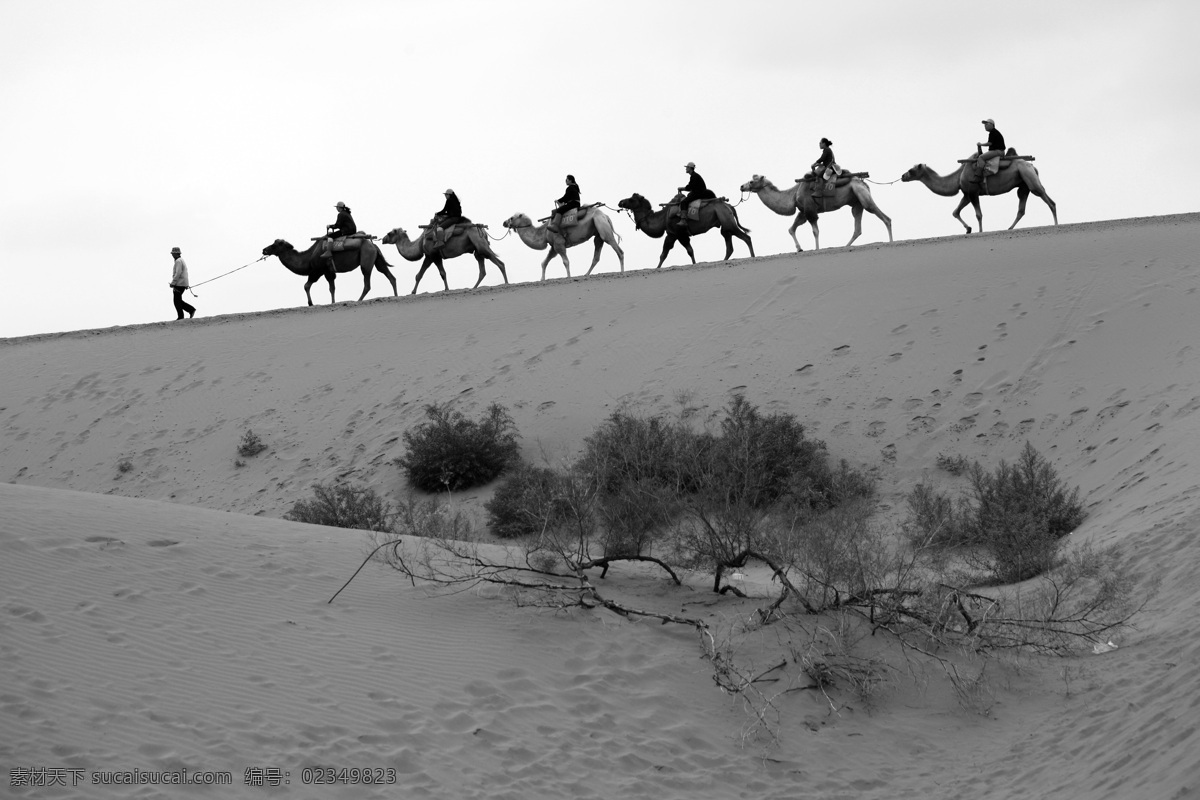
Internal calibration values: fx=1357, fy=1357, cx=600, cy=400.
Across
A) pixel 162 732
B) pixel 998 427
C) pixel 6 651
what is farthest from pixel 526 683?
pixel 998 427

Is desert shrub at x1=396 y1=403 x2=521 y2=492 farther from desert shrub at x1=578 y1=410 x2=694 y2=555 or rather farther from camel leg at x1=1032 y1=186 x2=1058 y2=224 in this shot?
camel leg at x1=1032 y1=186 x2=1058 y2=224

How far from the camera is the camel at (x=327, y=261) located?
30359 millimetres

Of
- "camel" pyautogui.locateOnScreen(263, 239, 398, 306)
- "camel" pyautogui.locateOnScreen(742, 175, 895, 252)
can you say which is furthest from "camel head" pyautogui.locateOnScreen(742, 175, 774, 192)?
"camel" pyautogui.locateOnScreen(263, 239, 398, 306)

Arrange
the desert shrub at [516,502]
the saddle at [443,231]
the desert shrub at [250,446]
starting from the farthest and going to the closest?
the saddle at [443,231], the desert shrub at [250,446], the desert shrub at [516,502]

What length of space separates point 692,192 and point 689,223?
2.15 feet

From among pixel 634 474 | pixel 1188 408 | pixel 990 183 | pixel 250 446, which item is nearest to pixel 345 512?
pixel 634 474

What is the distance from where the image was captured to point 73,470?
23.6 metres

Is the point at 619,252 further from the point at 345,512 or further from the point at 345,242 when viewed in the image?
the point at 345,512

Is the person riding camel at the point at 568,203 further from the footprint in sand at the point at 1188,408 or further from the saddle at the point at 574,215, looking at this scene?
the footprint in sand at the point at 1188,408

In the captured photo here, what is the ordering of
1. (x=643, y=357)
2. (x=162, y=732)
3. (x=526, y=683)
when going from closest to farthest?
(x=162, y=732), (x=526, y=683), (x=643, y=357)

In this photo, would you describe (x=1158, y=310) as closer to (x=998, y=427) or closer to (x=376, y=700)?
(x=998, y=427)

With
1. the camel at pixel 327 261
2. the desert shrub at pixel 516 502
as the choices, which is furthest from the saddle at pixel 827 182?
the desert shrub at pixel 516 502

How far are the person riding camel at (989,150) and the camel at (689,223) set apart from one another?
4.89 meters

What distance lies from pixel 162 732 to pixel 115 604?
1.95 m
